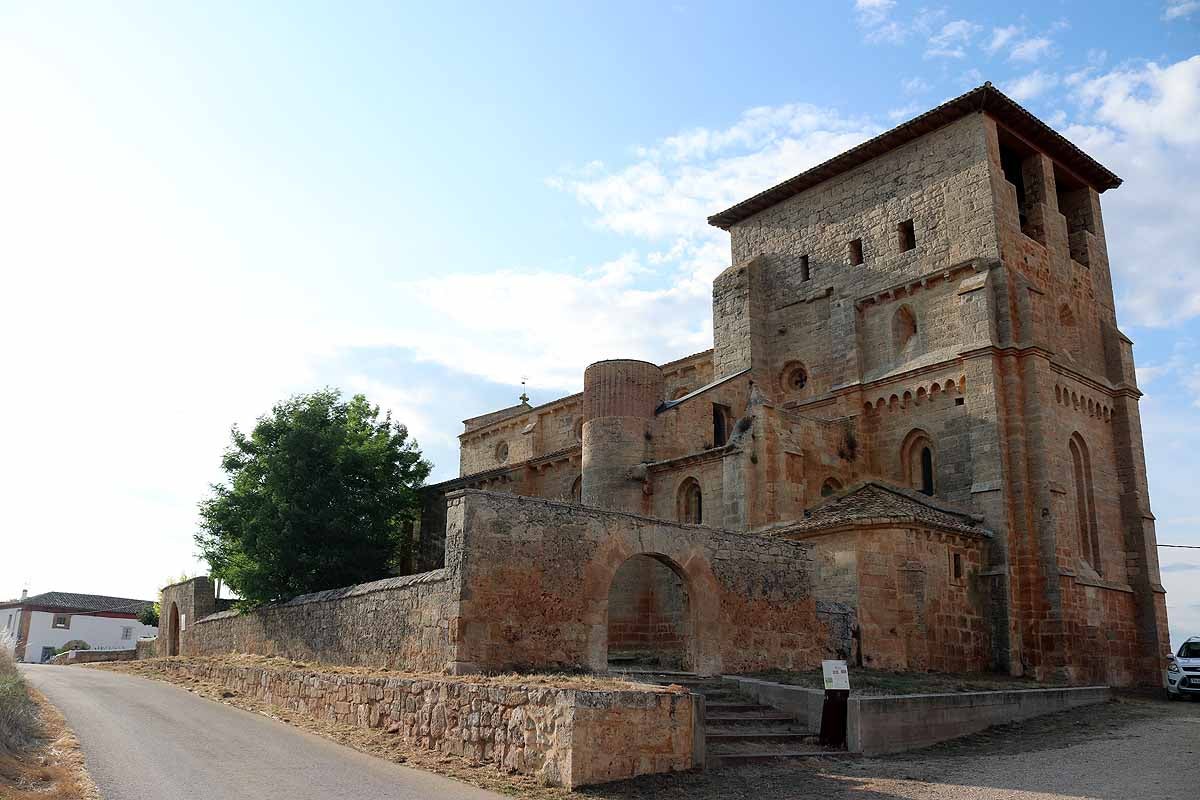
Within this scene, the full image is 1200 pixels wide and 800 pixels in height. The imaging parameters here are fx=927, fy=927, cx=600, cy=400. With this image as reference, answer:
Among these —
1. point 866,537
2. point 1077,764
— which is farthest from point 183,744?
point 866,537

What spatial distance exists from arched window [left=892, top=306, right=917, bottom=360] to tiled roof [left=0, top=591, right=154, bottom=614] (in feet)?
183

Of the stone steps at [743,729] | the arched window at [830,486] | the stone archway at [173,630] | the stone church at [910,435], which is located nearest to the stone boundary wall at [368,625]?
the stone steps at [743,729]

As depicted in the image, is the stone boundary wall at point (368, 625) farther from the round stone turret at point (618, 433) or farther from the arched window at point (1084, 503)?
the arched window at point (1084, 503)

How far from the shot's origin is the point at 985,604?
22.1m

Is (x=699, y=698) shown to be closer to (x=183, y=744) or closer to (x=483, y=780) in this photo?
(x=483, y=780)

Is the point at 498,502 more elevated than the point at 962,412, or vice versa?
the point at 962,412

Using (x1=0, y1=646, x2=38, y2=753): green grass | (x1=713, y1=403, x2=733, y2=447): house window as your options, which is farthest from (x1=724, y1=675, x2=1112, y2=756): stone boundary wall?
(x1=713, y1=403, x2=733, y2=447): house window

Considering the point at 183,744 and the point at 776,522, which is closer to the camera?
the point at 183,744

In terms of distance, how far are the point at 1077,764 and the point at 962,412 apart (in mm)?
13720

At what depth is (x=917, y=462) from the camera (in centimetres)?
2520

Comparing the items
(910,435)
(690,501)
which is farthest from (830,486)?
(690,501)

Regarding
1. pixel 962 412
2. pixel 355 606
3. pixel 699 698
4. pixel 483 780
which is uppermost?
pixel 962 412

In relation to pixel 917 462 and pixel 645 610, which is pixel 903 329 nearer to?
pixel 917 462

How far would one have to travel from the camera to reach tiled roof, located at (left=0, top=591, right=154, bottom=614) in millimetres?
63156
